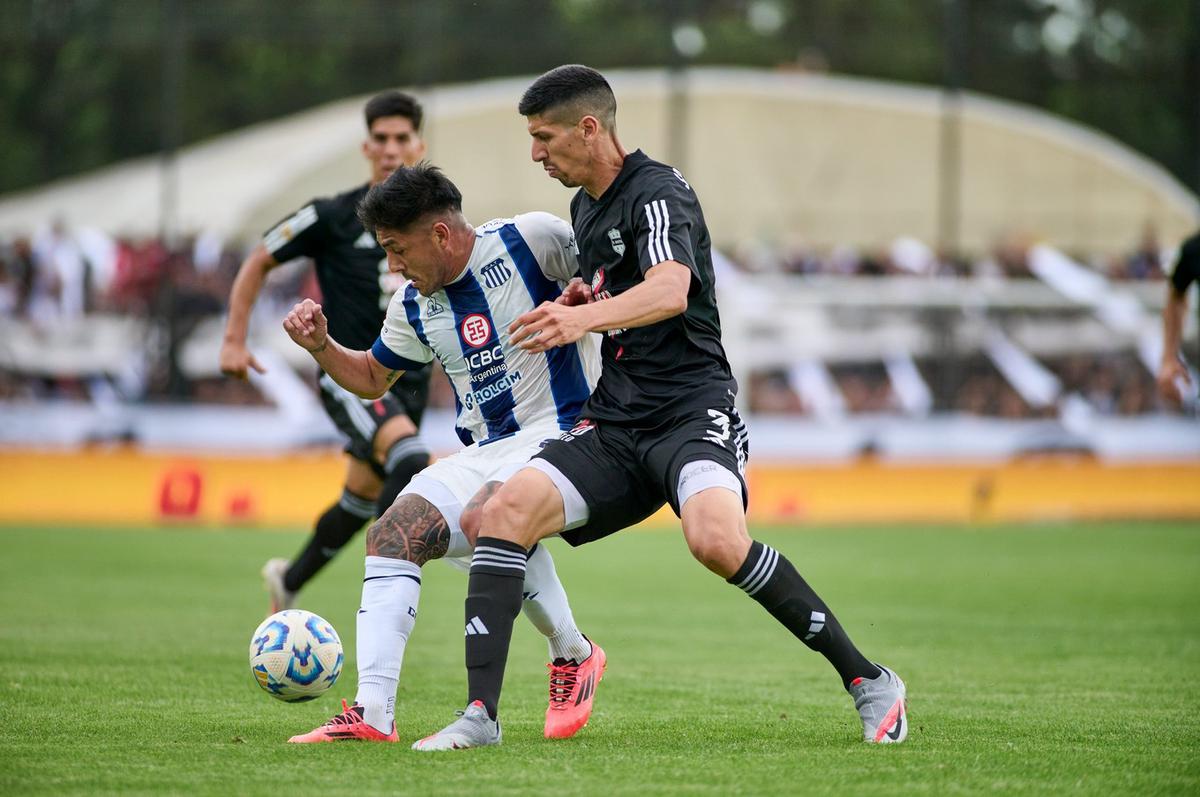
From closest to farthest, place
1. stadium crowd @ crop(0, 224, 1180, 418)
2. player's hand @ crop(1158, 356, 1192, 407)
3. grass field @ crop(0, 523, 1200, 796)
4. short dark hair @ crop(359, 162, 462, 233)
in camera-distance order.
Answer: grass field @ crop(0, 523, 1200, 796) < short dark hair @ crop(359, 162, 462, 233) < player's hand @ crop(1158, 356, 1192, 407) < stadium crowd @ crop(0, 224, 1180, 418)

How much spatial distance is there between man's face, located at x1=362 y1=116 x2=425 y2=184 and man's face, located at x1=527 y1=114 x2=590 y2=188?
9.27 ft

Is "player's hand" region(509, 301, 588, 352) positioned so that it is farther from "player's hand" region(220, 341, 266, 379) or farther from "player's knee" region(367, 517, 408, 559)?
"player's hand" region(220, 341, 266, 379)

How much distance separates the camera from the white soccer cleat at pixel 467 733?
18.1 feet

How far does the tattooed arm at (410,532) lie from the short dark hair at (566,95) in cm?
156

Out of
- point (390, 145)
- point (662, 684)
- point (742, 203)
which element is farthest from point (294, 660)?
point (742, 203)

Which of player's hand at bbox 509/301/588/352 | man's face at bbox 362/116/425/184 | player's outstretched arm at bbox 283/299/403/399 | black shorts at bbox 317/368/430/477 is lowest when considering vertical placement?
black shorts at bbox 317/368/430/477

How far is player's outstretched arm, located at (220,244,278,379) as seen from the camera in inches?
322

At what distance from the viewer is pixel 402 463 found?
28.3 feet

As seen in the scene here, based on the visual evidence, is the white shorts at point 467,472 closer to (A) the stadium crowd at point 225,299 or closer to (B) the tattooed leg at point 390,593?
(B) the tattooed leg at point 390,593

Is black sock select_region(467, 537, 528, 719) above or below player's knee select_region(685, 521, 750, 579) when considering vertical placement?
below

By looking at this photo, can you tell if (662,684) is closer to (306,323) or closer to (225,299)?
(306,323)

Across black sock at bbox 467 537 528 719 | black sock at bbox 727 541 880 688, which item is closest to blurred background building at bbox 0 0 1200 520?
black sock at bbox 467 537 528 719

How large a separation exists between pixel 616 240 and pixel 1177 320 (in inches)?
185

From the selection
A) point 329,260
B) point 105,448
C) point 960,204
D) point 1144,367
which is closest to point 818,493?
point 1144,367
